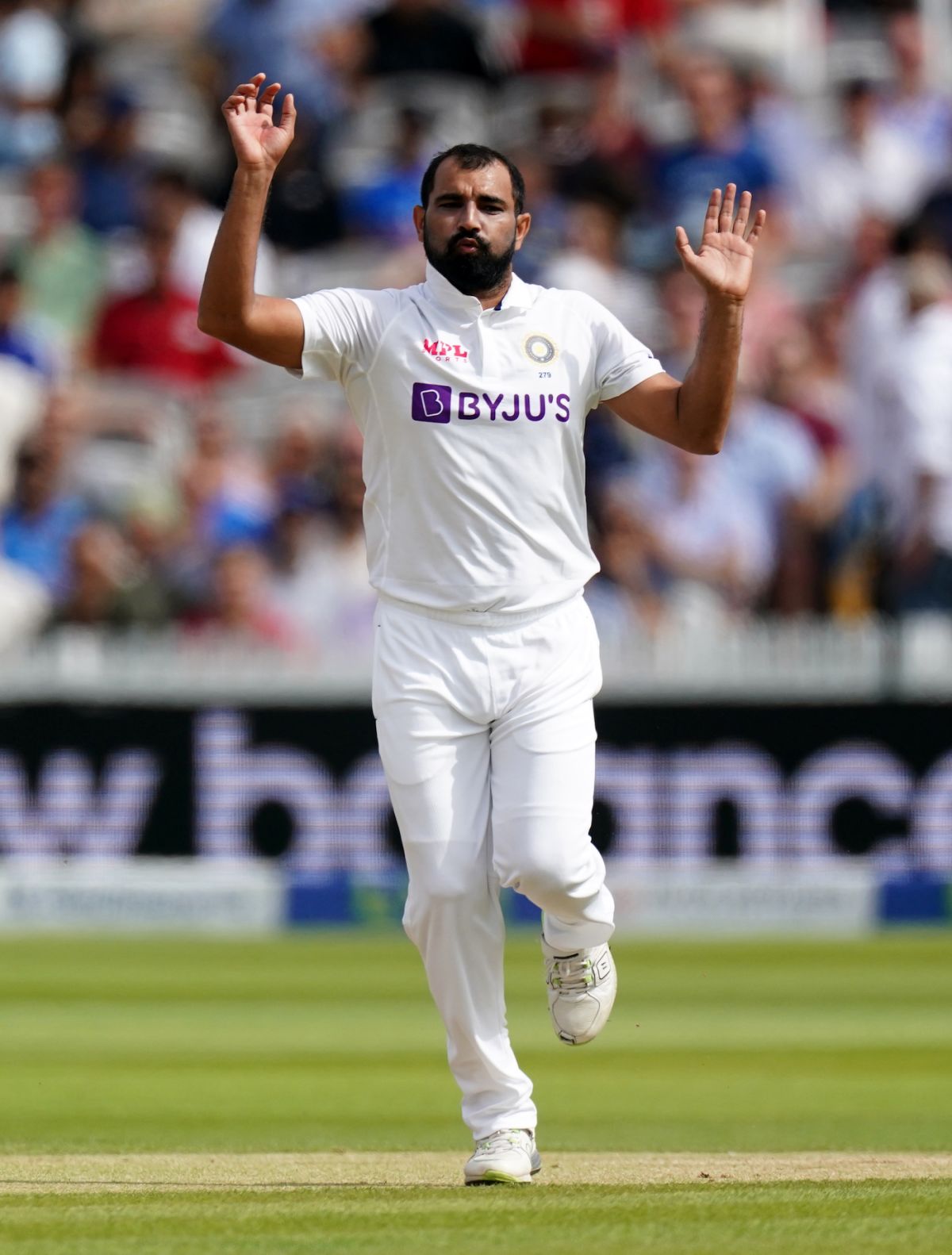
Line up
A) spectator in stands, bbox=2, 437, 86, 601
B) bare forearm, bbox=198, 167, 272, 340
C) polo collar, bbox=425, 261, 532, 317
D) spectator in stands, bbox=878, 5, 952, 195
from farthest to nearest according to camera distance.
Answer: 1. spectator in stands, bbox=878, 5, 952, 195
2. spectator in stands, bbox=2, 437, 86, 601
3. polo collar, bbox=425, 261, 532, 317
4. bare forearm, bbox=198, 167, 272, 340

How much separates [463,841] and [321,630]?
733 centimetres

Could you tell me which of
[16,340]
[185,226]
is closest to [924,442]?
[185,226]

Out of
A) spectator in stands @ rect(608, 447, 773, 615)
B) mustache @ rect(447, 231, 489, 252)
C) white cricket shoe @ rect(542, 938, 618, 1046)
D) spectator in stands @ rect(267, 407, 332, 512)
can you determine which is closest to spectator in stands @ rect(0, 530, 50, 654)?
spectator in stands @ rect(267, 407, 332, 512)

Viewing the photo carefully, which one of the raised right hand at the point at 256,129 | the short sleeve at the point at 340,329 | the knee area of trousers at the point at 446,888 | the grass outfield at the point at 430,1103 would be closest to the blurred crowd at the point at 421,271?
the grass outfield at the point at 430,1103

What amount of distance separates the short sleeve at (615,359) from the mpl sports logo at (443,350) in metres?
0.31

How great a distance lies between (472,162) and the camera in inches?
189

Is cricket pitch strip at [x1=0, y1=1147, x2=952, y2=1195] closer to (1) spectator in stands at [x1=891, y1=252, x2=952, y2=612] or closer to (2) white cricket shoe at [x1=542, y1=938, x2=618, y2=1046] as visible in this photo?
(2) white cricket shoe at [x1=542, y1=938, x2=618, y2=1046]

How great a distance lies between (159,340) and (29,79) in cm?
305

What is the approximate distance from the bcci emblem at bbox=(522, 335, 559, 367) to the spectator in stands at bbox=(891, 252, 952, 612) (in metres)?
6.67

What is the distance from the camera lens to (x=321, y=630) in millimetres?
12094

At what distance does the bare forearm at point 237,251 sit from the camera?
4570 mm

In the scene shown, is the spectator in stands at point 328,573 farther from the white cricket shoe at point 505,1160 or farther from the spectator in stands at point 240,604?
the white cricket shoe at point 505,1160

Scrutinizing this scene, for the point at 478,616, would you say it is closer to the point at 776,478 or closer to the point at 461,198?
the point at 461,198

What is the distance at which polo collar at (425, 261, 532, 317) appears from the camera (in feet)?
16.0
